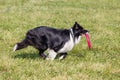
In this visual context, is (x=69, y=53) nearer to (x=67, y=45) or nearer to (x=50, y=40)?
(x=67, y=45)

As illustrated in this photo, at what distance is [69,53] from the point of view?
1309 centimetres

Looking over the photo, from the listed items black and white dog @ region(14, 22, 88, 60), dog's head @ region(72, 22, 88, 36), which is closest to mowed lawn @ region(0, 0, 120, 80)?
black and white dog @ region(14, 22, 88, 60)

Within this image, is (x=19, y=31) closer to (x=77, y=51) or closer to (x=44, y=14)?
(x=77, y=51)

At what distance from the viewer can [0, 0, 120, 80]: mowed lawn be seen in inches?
363

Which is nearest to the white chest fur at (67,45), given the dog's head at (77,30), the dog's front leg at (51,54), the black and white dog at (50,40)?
the black and white dog at (50,40)

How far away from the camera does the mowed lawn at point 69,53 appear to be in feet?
30.3

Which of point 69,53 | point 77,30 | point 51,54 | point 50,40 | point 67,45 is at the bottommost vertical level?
point 69,53

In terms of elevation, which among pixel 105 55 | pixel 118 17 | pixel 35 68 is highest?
pixel 35 68

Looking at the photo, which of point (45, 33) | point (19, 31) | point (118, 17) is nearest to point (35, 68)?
point (45, 33)

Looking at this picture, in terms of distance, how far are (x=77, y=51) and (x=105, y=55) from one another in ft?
3.78

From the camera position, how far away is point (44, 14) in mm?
22938

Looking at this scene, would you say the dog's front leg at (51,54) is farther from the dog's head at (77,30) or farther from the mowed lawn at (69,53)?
the dog's head at (77,30)

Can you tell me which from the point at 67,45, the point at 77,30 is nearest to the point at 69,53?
the point at 77,30

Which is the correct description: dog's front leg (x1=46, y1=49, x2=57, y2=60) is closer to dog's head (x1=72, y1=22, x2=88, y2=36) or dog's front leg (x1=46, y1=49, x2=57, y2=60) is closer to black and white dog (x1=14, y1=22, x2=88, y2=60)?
black and white dog (x1=14, y1=22, x2=88, y2=60)
